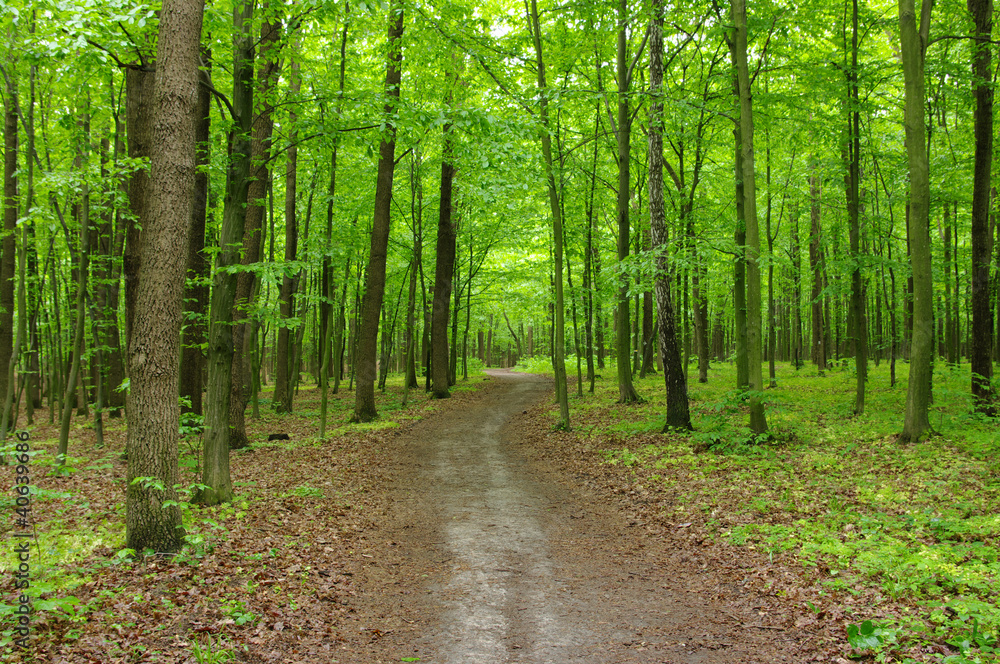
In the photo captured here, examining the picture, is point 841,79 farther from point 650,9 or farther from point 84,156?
point 84,156

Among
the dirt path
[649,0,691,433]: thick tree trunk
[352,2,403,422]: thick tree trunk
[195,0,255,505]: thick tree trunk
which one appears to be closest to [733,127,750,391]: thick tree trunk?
[649,0,691,433]: thick tree trunk

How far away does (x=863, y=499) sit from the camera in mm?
6949

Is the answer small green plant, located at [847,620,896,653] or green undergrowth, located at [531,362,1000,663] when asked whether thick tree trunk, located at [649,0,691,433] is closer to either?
green undergrowth, located at [531,362,1000,663]

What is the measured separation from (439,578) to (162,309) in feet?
13.2

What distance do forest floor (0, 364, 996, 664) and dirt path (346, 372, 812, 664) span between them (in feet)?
0.08

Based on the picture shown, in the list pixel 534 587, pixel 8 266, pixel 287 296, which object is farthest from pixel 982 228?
pixel 8 266

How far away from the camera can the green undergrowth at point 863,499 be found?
438 centimetres

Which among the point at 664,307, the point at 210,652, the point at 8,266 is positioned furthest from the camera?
the point at 8,266

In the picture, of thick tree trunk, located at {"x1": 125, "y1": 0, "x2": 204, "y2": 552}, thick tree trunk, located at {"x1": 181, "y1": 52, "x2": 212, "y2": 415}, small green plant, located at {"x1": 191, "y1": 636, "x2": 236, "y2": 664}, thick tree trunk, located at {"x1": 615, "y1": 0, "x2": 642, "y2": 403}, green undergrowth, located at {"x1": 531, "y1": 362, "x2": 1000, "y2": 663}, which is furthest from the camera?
thick tree trunk, located at {"x1": 615, "y1": 0, "x2": 642, "y2": 403}

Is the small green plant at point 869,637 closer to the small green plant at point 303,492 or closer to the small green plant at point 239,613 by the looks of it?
the small green plant at point 239,613

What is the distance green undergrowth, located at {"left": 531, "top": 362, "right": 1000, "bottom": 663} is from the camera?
438cm

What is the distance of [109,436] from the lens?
1412 cm

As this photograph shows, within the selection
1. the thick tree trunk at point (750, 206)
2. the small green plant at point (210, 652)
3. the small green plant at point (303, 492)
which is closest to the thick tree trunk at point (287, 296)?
the small green plant at point (303, 492)

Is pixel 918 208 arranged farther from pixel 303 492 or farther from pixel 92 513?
pixel 92 513
